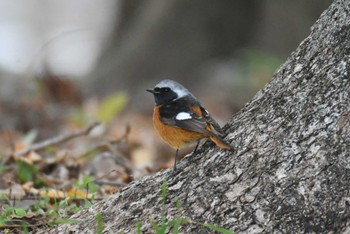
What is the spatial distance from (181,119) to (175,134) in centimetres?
15

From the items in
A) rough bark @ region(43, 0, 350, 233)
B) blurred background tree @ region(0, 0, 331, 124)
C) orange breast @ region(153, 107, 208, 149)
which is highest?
blurred background tree @ region(0, 0, 331, 124)

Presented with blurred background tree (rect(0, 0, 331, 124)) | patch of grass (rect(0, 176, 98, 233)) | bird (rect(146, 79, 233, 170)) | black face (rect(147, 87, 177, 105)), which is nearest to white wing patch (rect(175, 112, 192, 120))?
bird (rect(146, 79, 233, 170))

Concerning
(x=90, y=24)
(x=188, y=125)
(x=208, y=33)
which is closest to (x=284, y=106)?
(x=188, y=125)

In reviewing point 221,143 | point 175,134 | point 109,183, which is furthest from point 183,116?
point 109,183

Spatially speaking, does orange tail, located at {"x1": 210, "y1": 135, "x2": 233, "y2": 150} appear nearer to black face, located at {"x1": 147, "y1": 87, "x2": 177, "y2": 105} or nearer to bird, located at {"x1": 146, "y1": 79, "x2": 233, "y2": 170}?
bird, located at {"x1": 146, "y1": 79, "x2": 233, "y2": 170}

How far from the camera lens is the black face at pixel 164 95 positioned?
5414 millimetres

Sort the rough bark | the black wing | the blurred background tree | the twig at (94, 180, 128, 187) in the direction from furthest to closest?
1. the blurred background tree
2. the twig at (94, 180, 128, 187)
3. the black wing
4. the rough bark

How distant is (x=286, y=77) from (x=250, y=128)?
356 millimetres

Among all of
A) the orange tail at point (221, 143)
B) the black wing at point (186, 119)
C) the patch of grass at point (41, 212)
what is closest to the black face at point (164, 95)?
the black wing at point (186, 119)

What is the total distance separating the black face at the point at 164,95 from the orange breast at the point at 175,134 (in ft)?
0.58

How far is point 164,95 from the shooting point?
18.1 feet

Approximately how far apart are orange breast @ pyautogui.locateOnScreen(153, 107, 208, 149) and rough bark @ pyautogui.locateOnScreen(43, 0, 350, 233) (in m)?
0.42

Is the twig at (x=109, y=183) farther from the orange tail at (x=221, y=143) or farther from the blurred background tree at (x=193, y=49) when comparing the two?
the blurred background tree at (x=193, y=49)

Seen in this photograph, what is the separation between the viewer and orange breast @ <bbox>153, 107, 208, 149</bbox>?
4.93 m
